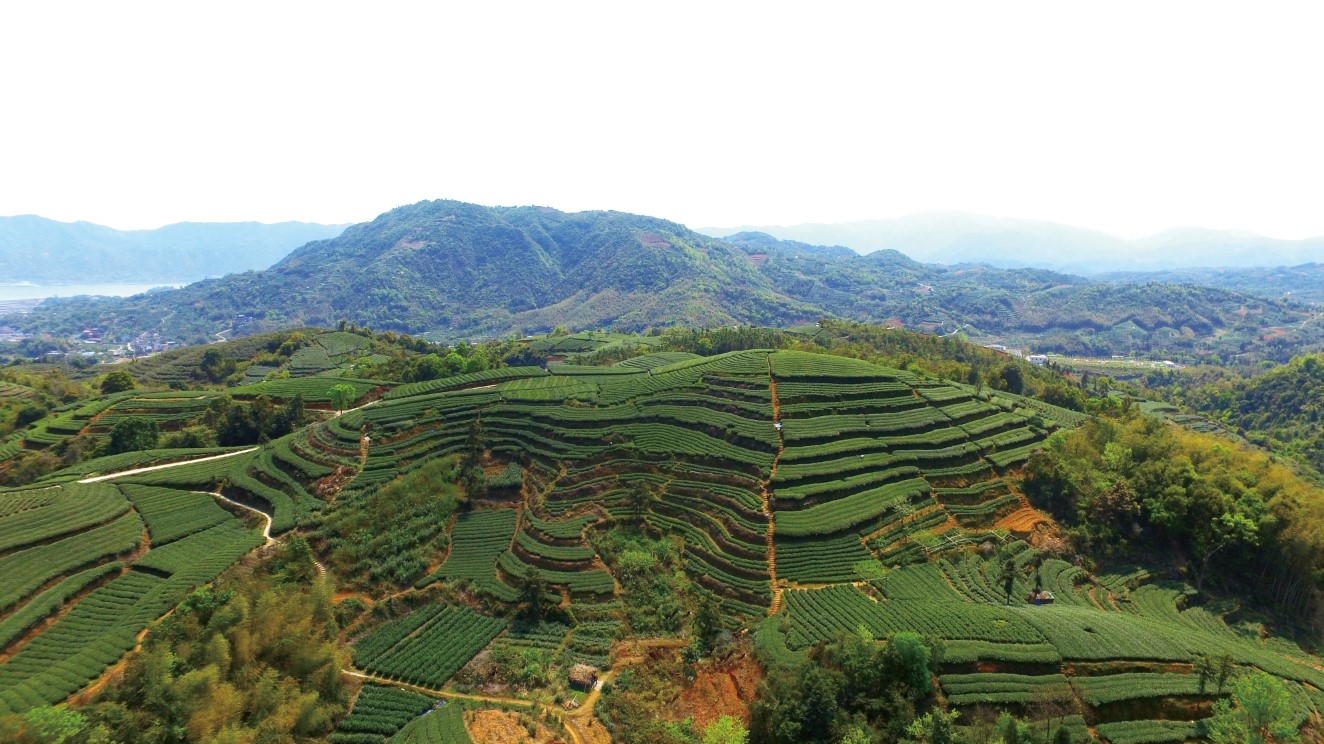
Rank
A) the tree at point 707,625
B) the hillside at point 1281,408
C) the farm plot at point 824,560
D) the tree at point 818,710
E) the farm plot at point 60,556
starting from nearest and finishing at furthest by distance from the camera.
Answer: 1. the tree at point 818,710
2. the farm plot at point 60,556
3. the tree at point 707,625
4. the farm plot at point 824,560
5. the hillside at point 1281,408

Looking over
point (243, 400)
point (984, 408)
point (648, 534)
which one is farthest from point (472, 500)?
point (984, 408)

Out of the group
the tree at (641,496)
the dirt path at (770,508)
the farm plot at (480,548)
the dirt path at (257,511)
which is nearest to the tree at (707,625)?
the dirt path at (770,508)

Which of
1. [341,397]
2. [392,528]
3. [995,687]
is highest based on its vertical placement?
[341,397]

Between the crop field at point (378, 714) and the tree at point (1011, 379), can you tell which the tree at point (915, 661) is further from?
the tree at point (1011, 379)

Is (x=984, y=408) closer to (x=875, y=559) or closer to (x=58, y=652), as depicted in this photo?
(x=875, y=559)

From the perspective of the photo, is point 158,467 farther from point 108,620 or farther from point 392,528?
point 392,528

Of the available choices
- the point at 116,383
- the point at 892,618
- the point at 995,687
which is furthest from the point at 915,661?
the point at 116,383
